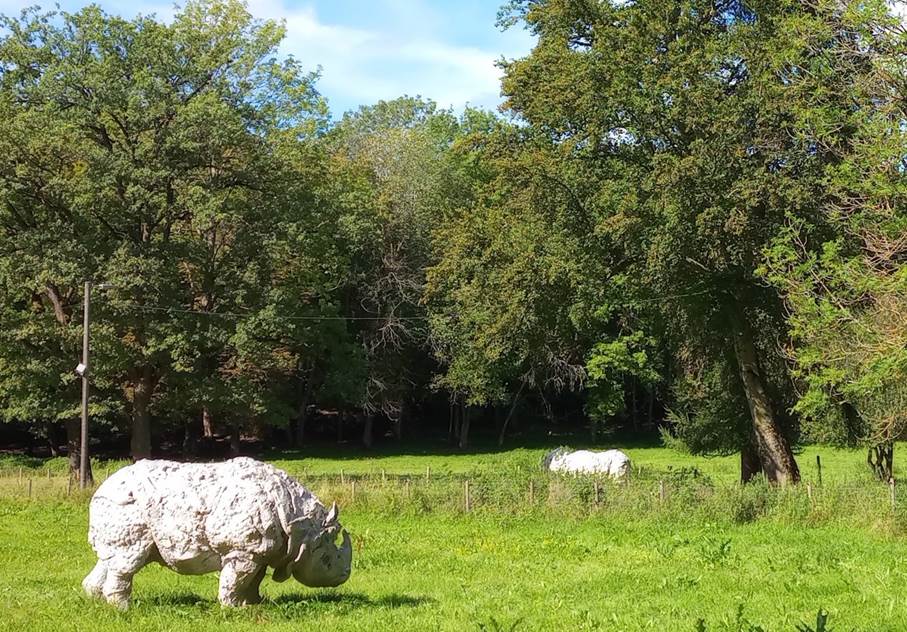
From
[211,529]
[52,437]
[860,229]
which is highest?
[860,229]

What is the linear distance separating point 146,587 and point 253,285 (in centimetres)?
2683

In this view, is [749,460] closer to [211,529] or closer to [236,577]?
[236,577]

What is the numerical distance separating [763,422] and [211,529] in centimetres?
1946

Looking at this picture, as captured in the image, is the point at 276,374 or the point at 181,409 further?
the point at 276,374

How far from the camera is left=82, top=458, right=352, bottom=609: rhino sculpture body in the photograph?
11461 mm

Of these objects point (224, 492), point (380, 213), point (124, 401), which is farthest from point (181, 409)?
point (224, 492)

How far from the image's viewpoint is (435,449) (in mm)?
58188

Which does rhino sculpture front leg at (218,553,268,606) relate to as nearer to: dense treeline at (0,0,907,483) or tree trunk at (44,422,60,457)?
dense treeline at (0,0,907,483)

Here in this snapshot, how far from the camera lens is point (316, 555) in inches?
468

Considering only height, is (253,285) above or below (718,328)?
above

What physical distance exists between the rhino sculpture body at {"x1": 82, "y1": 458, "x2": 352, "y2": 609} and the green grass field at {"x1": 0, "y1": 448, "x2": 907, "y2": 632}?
1.34 ft

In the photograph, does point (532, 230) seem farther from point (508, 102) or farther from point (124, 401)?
point (124, 401)

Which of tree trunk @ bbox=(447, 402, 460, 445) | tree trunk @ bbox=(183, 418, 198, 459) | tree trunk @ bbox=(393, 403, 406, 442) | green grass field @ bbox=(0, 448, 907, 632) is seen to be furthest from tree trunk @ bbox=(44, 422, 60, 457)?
green grass field @ bbox=(0, 448, 907, 632)

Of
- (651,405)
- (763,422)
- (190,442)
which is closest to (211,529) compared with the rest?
(763,422)
